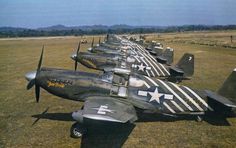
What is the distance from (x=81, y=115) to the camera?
9.41 m

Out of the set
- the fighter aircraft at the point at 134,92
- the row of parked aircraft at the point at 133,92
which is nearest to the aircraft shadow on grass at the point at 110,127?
Result: the row of parked aircraft at the point at 133,92

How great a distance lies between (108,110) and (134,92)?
2414mm

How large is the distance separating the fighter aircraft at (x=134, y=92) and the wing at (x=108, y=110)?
0.09 m

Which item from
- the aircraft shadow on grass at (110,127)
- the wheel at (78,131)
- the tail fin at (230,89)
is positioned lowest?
the aircraft shadow on grass at (110,127)

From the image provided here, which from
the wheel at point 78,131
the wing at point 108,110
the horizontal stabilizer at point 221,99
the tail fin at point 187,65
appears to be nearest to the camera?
the wing at point 108,110

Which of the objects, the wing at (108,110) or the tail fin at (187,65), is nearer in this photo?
the wing at (108,110)

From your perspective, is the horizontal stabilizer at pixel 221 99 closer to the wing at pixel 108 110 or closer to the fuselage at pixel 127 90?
the fuselage at pixel 127 90

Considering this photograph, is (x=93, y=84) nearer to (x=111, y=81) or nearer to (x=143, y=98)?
(x=111, y=81)

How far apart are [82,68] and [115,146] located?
1990 cm

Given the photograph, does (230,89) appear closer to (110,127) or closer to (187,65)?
(110,127)

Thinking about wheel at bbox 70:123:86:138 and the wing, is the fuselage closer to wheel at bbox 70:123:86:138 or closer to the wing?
the wing

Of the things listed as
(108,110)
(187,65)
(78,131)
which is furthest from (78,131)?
(187,65)

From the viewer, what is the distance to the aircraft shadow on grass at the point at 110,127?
10039 millimetres

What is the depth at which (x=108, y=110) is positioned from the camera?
961 centimetres
